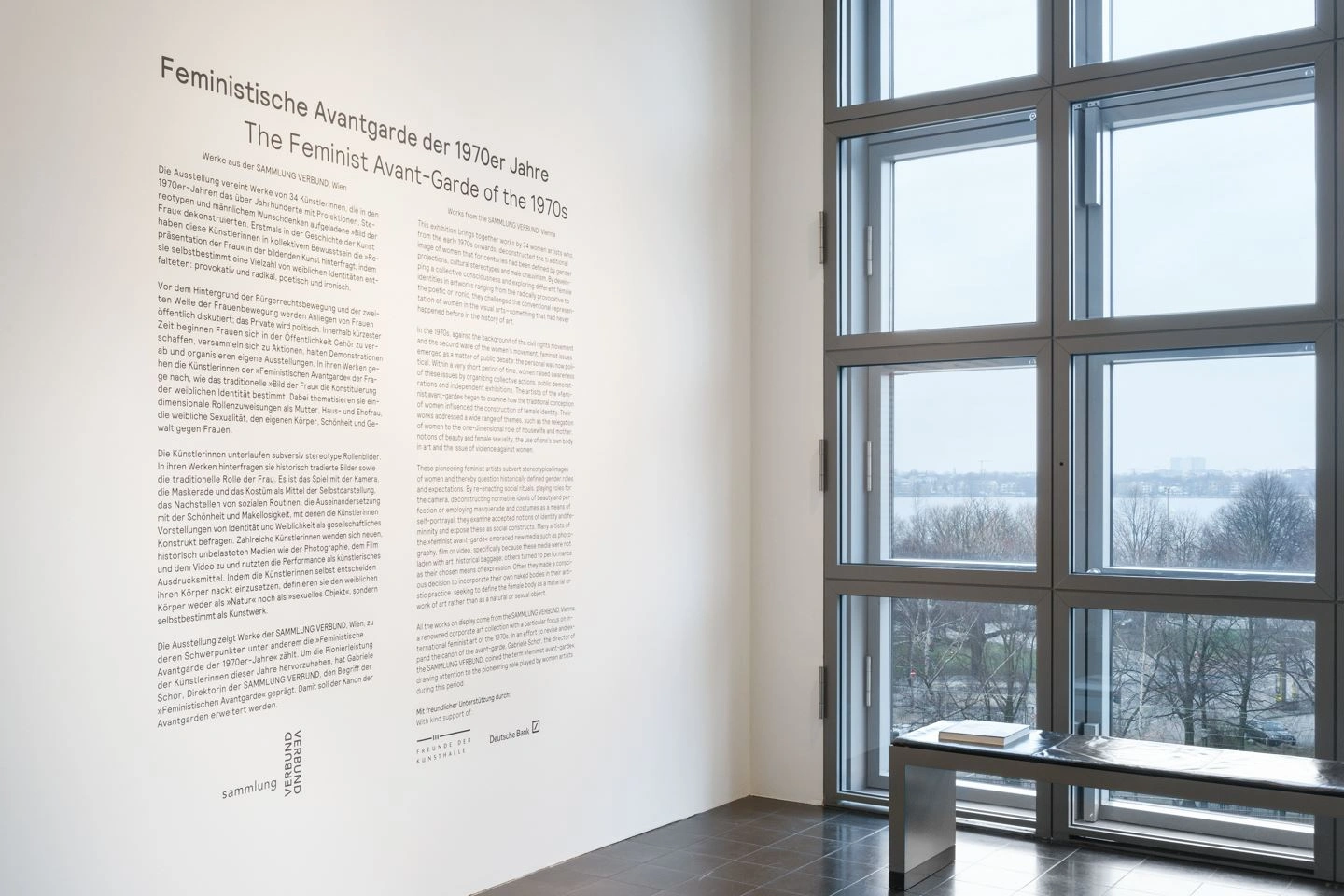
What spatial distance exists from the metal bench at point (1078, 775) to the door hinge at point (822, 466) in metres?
1.24

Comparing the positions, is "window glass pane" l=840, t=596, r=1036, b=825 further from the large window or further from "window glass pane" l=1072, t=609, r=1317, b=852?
"window glass pane" l=1072, t=609, r=1317, b=852

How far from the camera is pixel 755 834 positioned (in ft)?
15.8

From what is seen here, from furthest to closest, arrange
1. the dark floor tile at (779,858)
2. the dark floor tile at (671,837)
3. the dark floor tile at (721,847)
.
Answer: the dark floor tile at (671,837) < the dark floor tile at (721,847) < the dark floor tile at (779,858)

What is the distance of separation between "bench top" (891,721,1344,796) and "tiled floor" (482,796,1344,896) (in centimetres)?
47

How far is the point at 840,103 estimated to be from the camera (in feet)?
17.6

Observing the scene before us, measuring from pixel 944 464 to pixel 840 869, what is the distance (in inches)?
68.4

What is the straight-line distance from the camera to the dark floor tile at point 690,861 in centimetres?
432

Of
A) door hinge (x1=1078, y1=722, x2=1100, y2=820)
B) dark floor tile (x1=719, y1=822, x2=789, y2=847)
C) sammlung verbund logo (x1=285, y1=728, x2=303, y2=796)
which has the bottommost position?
dark floor tile (x1=719, y1=822, x2=789, y2=847)

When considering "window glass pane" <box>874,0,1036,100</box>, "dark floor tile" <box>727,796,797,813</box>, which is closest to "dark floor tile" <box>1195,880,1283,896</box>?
"dark floor tile" <box>727,796,797,813</box>

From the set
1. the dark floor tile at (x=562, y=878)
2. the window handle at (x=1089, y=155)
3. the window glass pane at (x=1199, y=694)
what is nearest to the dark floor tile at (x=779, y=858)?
the dark floor tile at (x=562, y=878)

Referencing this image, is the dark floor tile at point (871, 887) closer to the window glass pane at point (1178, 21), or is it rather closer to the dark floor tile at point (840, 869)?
the dark floor tile at point (840, 869)

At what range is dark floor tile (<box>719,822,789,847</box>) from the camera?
15.4ft

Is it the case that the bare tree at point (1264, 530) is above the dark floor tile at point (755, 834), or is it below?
above

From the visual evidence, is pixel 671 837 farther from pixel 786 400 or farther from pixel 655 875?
pixel 786 400
